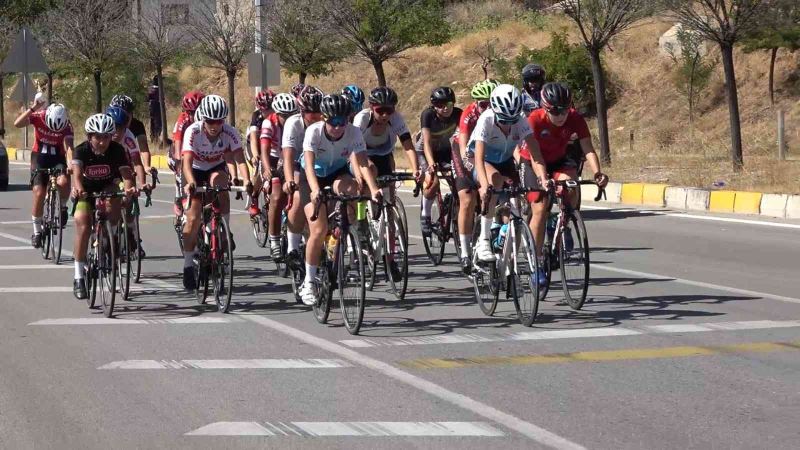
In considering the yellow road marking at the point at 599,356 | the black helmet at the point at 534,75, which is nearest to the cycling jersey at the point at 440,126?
the black helmet at the point at 534,75

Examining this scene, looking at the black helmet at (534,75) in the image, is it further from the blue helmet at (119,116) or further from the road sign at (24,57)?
the road sign at (24,57)

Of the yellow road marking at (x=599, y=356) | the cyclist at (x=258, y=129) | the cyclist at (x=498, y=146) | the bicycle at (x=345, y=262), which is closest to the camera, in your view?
the yellow road marking at (x=599, y=356)

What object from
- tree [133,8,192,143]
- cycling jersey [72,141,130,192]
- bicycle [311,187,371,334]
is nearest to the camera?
bicycle [311,187,371,334]

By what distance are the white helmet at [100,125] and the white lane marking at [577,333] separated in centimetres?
318

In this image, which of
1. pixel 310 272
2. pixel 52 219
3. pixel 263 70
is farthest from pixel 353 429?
pixel 263 70

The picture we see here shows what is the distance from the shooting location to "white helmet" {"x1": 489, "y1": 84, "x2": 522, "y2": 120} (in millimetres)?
10531

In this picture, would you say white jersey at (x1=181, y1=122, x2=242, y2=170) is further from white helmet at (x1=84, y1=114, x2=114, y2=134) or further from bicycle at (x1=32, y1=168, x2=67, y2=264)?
bicycle at (x1=32, y1=168, x2=67, y2=264)

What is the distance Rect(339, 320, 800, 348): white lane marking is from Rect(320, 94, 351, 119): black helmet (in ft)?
5.90

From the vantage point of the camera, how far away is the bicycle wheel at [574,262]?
417 inches

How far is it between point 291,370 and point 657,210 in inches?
495

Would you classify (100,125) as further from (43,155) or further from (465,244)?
(43,155)

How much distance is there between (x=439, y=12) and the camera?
37.7 metres

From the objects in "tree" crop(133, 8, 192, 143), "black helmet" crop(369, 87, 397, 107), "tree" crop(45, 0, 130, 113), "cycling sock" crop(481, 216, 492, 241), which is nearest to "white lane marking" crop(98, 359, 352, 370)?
"cycling sock" crop(481, 216, 492, 241)

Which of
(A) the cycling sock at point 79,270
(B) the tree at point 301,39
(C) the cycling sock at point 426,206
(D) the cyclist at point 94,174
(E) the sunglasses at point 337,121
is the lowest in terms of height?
(A) the cycling sock at point 79,270
